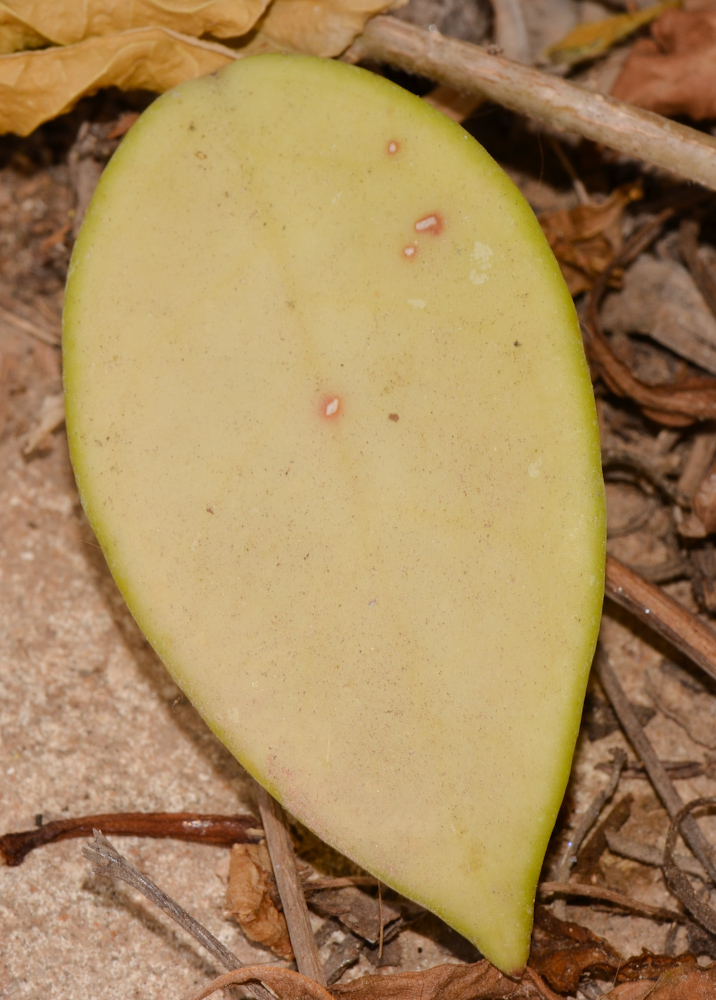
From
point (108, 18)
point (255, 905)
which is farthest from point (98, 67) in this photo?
point (255, 905)

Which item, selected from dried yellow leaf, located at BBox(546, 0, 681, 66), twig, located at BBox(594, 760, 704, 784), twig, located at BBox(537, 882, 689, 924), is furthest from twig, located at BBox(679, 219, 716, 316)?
twig, located at BBox(537, 882, 689, 924)

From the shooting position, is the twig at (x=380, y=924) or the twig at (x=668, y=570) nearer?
the twig at (x=380, y=924)

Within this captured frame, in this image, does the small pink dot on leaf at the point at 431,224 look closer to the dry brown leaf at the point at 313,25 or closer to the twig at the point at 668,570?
the dry brown leaf at the point at 313,25

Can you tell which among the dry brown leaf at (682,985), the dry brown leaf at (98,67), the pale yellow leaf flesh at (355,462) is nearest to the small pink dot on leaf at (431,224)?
the pale yellow leaf flesh at (355,462)

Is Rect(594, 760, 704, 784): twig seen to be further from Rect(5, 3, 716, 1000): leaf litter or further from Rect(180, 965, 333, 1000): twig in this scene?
Rect(180, 965, 333, 1000): twig

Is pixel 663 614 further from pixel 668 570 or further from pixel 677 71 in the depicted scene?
pixel 677 71
